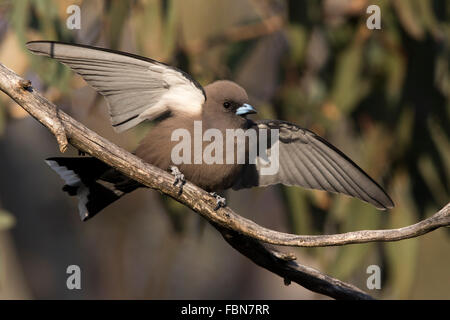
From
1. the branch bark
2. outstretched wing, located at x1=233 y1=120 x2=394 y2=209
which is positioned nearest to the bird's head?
outstretched wing, located at x1=233 y1=120 x2=394 y2=209

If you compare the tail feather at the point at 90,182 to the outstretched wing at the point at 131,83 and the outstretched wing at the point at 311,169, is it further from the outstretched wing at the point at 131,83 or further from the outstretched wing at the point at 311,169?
the outstretched wing at the point at 311,169

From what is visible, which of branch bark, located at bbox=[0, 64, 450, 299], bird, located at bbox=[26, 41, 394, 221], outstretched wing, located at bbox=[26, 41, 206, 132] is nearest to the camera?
branch bark, located at bbox=[0, 64, 450, 299]

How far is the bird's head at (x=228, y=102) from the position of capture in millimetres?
3428

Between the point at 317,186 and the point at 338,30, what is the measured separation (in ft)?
7.12

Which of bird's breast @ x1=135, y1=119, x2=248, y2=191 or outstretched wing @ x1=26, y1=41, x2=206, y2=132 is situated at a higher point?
outstretched wing @ x1=26, y1=41, x2=206, y2=132

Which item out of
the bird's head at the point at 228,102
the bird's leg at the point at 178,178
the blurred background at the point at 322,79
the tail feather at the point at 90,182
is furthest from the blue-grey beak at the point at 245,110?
the blurred background at the point at 322,79

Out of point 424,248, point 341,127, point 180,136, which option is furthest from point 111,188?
point 424,248

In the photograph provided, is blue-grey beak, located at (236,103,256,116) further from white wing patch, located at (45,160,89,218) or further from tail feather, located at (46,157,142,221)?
white wing patch, located at (45,160,89,218)

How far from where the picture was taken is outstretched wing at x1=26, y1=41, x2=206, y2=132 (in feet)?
9.57

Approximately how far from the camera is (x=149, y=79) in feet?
10.4

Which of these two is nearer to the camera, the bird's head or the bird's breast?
the bird's breast

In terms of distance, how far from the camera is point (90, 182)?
3557 mm

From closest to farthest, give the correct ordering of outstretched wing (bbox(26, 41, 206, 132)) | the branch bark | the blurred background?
the branch bark, outstretched wing (bbox(26, 41, 206, 132)), the blurred background
